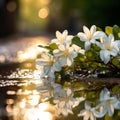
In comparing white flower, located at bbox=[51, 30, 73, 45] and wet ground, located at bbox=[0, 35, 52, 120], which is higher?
white flower, located at bbox=[51, 30, 73, 45]

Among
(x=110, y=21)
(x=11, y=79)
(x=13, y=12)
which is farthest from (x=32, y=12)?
(x=11, y=79)

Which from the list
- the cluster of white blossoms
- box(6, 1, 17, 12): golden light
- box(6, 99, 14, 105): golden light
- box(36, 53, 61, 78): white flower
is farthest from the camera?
box(6, 1, 17, 12): golden light

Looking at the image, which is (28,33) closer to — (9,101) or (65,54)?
(65,54)

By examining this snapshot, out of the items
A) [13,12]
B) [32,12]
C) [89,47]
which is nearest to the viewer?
[89,47]

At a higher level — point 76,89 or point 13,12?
point 13,12

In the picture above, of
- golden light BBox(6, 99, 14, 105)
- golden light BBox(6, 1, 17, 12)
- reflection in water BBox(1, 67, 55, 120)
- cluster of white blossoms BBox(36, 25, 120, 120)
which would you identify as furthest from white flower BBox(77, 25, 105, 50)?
golden light BBox(6, 1, 17, 12)

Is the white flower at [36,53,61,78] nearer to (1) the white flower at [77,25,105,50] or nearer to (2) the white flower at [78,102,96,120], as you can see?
(1) the white flower at [77,25,105,50]

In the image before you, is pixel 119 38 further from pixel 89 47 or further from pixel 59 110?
pixel 59 110
